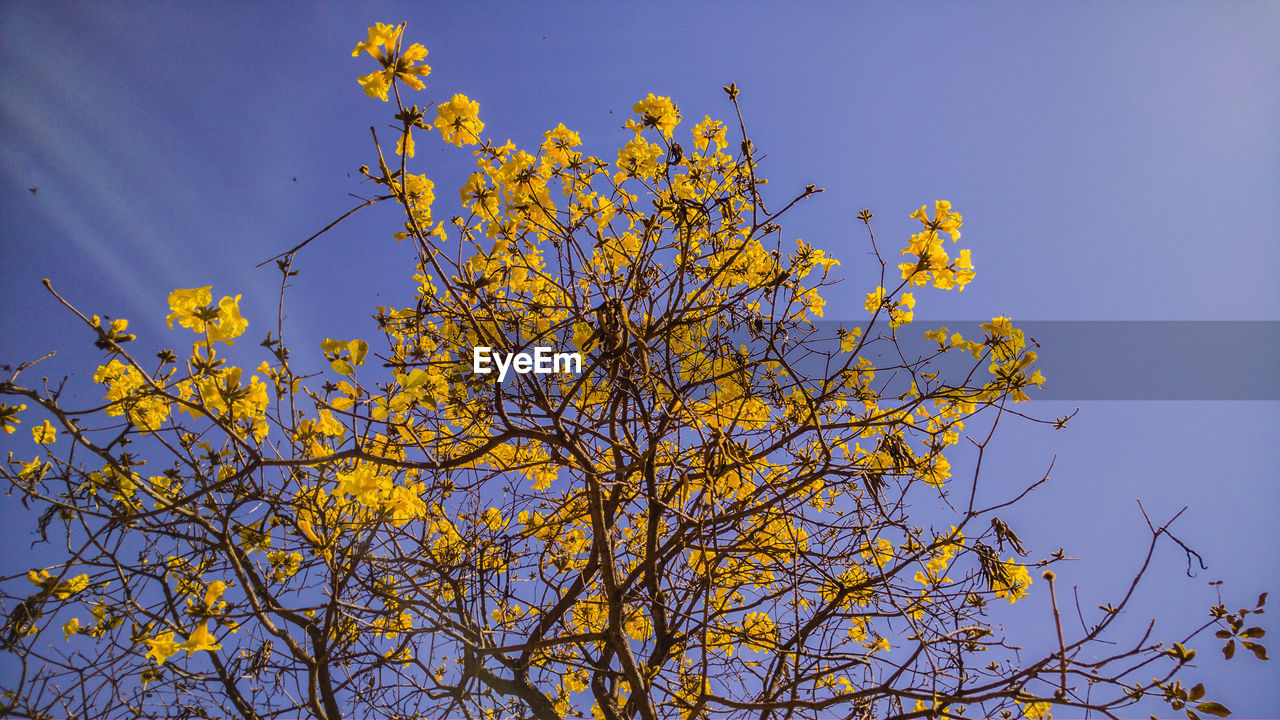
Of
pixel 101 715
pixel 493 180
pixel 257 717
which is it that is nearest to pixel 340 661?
pixel 257 717

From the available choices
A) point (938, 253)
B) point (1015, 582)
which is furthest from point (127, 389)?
point (1015, 582)

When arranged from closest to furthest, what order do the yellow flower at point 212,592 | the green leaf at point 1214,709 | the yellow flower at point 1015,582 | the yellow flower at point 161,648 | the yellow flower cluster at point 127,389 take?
1. the green leaf at point 1214,709
2. the yellow flower at point 161,648
3. the yellow flower at point 212,592
4. the yellow flower cluster at point 127,389
5. the yellow flower at point 1015,582

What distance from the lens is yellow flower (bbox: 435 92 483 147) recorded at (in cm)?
206

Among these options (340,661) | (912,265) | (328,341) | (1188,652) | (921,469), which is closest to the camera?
(1188,652)

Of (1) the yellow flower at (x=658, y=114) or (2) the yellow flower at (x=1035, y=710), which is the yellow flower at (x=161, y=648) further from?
→ (2) the yellow flower at (x=1035, y=710)

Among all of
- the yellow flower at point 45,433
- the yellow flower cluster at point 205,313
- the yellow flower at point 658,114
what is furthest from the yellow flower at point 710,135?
the yellow flower at point 45,433

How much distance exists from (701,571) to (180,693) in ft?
9.05

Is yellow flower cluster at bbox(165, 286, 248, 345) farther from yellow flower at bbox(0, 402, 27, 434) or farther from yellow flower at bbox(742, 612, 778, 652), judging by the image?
yellow flower at bbox(742, 612, 778, 652)

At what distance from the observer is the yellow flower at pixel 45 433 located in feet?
8.78

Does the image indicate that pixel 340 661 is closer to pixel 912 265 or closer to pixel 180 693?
pixel 180 693

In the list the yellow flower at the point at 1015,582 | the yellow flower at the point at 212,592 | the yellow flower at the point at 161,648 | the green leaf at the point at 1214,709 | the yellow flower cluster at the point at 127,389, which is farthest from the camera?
the yellow flower at the point at 1015,582

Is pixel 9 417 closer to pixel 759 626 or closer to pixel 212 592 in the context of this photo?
pixel 212 592

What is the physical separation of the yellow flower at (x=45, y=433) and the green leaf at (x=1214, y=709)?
448 centimetres

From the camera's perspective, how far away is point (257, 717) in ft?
8.73
